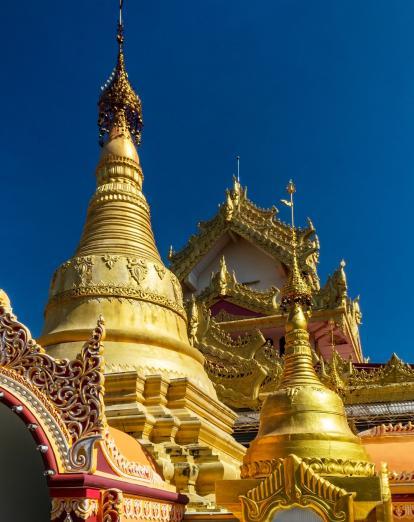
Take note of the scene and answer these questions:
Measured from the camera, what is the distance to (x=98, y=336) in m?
5.15

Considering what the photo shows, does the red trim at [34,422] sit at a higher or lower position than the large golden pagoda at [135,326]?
lower

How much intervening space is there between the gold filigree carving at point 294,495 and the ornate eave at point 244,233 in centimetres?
1593

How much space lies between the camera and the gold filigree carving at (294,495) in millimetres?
5281

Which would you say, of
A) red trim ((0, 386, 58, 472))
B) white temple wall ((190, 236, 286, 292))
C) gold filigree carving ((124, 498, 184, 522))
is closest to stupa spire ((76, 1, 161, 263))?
gold filigree carving ((124, 498, 184, 522))

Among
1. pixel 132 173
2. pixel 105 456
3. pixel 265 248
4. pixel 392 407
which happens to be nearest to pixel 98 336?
pixel 105 456

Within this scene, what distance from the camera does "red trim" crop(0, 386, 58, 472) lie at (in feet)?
16.0

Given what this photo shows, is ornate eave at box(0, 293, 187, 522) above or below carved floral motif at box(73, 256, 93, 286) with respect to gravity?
below

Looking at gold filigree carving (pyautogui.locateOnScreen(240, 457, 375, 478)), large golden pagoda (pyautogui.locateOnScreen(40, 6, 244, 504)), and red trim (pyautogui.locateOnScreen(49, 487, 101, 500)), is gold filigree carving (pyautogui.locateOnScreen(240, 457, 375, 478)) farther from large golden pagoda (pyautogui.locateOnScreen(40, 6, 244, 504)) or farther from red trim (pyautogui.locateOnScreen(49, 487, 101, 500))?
red trim (pyautogui.locateOnScreen(49, 487, 101, 500))

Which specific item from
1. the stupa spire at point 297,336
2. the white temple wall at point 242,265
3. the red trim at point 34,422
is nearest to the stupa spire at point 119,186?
the stupa spire at point 297,336

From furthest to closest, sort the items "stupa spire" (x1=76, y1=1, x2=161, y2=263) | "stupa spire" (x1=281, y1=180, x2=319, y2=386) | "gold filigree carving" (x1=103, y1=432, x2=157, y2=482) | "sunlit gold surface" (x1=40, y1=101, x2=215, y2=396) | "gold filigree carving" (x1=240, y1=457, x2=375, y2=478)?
1. "stupa spire" (x1=76, y1=1, x2=161, y2=263)
2. "sunlit gold surface" (x1=40, y1=101, x2=215, y2=396)
3. "stupa spire" (x1=281, y1=180, x2=319, y2=386)
4. "gold filigree carving" (x1=240, y1=457, x2=375, y2=478)
5. "gold filigree carving" (x1=103, y1=432, x2=157, y2=482)

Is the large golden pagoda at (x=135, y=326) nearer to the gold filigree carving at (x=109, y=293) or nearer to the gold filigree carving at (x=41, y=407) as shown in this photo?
the gold filigree carving at (x=109, y=293)

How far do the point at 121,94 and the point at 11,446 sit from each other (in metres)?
7.58

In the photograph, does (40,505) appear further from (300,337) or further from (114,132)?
(114,132)

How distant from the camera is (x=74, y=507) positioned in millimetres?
4797
